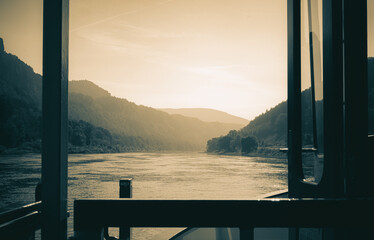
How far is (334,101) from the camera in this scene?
1.07 meters

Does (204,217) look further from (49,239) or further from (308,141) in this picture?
(308,141)

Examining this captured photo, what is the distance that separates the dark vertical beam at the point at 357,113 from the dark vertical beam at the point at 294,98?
0.45 meters

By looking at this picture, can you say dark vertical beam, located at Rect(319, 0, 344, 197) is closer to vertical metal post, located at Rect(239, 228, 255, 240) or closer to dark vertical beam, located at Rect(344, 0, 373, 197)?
dark vertical beam, located at Rect(344, 0, 373, 197)

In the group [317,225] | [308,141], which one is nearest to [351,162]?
[317,225]

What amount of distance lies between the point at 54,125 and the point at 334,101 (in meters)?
0.99

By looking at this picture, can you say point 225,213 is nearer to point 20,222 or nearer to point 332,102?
point 332,102

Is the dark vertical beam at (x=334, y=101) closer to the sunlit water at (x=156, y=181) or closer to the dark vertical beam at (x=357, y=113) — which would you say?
the dark vertical beam at (x=357, y=113)

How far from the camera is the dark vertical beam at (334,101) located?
3.47 feet

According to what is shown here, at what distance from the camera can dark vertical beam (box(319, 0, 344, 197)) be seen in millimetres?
1058

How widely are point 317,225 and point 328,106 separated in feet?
1.67

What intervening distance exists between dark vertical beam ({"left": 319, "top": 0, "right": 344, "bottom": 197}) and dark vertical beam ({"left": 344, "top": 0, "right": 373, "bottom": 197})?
23 millimetres

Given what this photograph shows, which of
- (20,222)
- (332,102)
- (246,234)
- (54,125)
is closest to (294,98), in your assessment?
(332,102)

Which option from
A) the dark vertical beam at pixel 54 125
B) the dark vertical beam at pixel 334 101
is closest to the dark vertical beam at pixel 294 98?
the dark vertical beam at pixel 334 101

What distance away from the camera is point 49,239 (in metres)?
1.07
